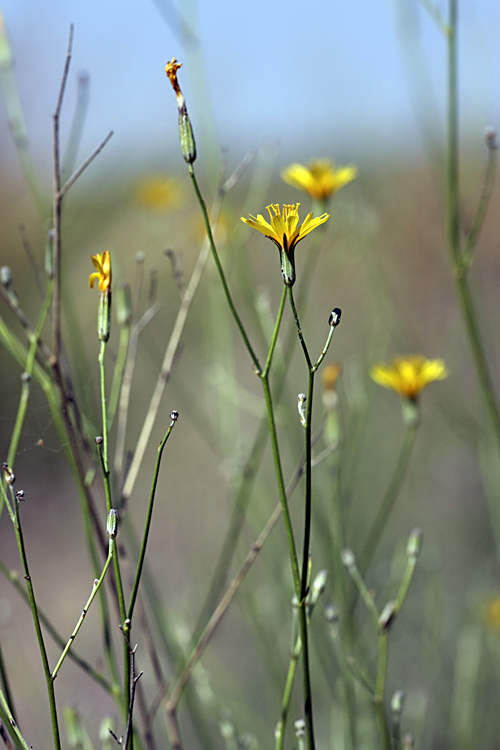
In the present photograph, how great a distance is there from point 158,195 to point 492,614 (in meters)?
1.16

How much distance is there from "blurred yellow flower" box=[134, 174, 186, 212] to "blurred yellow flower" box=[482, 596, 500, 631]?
3.63ft

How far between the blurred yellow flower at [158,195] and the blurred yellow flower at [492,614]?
111 cm

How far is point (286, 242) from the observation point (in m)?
0.40

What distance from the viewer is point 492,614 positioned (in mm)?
1322

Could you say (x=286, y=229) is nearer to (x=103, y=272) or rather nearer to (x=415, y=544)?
(x=103, y=272)

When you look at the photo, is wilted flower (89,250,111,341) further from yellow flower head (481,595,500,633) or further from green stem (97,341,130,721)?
yellow flower head (481,595,500,633)

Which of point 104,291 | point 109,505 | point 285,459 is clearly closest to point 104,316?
point 104,291

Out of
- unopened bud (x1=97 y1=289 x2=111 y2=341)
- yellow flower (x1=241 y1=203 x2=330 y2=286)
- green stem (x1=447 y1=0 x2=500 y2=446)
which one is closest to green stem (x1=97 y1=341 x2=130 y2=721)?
unopened bud (x1=97 y1=289 x2=111 y2=341)

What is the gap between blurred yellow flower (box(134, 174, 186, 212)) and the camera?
1.29m

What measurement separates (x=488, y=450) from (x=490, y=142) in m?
0.49

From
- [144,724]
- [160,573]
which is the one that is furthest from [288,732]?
[160,573]

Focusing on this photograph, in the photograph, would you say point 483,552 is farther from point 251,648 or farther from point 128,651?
point 128,651

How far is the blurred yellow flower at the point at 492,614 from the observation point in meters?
1.30

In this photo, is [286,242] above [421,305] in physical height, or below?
below
